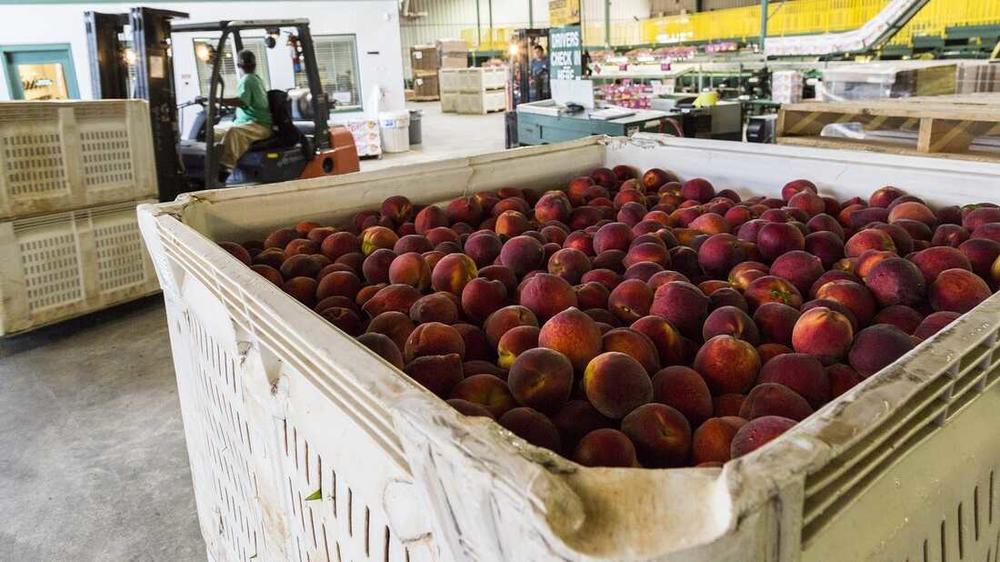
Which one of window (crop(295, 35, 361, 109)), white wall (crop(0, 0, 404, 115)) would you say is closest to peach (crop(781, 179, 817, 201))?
white wall (crop(0, 0, 404, 115))

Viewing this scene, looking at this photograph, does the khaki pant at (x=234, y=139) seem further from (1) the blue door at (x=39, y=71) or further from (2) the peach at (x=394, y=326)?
(1) the blue door at (x=39, y=71)

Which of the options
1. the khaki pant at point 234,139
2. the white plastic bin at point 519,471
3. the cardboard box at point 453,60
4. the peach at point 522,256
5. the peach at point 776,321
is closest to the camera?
the white plastic bin at point 519,471

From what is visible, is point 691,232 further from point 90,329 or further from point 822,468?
point 90,329

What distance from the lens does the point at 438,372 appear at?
3.44 feet

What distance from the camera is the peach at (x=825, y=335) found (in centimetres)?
108

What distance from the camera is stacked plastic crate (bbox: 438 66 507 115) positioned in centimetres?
1998

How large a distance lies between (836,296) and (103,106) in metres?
4.62

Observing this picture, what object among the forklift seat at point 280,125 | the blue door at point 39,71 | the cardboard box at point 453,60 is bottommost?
the forklift seat at point 280,125

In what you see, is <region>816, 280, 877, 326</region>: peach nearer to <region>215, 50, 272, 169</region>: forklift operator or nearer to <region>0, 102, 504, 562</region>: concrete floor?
<region>0, 102, 504, 562</region>: concrete floor

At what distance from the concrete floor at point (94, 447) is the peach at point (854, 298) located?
2282mm

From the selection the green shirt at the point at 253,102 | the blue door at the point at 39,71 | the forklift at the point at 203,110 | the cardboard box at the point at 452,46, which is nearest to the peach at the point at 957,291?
the forklift at the point at 203,110

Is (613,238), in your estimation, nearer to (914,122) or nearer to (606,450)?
(606,450)

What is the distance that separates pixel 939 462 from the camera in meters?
0.75

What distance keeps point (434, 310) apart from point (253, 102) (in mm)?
6311
